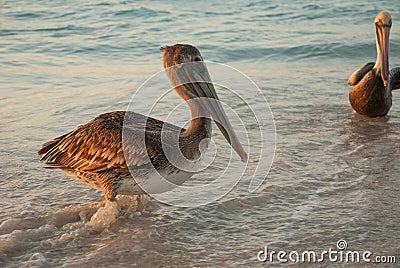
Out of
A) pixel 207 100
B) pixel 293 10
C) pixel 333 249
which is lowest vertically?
pixel 333 249

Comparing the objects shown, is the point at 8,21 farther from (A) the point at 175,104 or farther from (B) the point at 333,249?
(B) the point at 333,249

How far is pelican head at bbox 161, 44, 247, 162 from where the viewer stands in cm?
440

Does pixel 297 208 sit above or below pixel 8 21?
below

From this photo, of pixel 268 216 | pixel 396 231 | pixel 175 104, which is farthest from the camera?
pixel 175 104

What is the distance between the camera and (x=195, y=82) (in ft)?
14.6

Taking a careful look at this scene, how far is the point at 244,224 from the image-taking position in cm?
430

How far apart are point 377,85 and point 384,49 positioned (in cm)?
46

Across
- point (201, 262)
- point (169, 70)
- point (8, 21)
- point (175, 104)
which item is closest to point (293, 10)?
point (8, 21)

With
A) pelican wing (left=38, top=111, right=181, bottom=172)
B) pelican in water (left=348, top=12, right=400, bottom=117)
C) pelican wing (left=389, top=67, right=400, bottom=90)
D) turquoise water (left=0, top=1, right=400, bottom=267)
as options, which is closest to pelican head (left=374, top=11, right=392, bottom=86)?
pelican in water (left=348, top=12, right=400, bottom=117)

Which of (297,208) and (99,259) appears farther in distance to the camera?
(297,208)

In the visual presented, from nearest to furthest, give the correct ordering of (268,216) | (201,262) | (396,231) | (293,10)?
(201,262) < (396,231) < (268,216) < (293,10)

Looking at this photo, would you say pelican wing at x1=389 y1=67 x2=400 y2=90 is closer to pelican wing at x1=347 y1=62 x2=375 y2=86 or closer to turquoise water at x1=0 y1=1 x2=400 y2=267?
pelican wing at x1=347 y1=62 x2=375 y2=86

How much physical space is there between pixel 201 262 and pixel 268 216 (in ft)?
2.55

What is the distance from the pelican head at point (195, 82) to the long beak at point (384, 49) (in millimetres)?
2902
